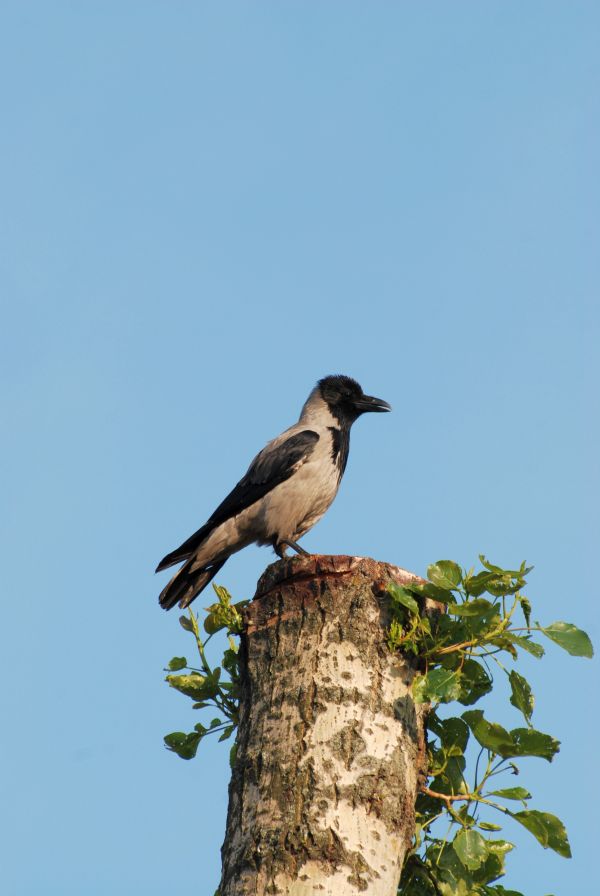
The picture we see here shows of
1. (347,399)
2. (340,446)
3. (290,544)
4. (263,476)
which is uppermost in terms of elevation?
(347,399)

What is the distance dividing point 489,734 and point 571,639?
0.49 meters

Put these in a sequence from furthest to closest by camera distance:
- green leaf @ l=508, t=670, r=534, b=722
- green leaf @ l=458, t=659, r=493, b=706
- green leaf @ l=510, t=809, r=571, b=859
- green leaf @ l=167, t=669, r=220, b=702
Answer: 1. green leaf @ l=167, t=669, r=220, b=702
2. green leaf @ l=458, t=659, r=493, b=706
3. green leaf @ l=508, t=670, r=534, b=722
4. green leaf @ l=510, t=809, r=571, b=859

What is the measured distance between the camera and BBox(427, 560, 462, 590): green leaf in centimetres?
430

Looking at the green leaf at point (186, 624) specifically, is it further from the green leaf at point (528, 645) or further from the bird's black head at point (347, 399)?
the bird's black head at point (347, 399)

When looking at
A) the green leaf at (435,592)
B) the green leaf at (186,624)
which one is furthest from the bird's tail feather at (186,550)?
the green leaf at (435,592)

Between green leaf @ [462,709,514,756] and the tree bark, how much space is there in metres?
0.22

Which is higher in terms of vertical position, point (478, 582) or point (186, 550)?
point (186, 550)

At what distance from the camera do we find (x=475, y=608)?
4250 mm

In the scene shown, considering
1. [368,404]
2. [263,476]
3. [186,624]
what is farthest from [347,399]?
[186,624]

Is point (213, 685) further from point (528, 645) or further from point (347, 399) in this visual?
point (347, 399)

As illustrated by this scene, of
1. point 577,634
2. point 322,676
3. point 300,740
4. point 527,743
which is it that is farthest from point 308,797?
point 577,634

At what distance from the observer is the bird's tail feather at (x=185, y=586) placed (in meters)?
7.88

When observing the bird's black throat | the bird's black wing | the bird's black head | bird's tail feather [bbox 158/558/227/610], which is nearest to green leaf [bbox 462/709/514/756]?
bird's tail feather [bbox 158/558/227/610]

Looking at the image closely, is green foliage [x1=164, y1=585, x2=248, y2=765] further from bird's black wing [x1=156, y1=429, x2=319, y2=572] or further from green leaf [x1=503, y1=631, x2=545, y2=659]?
bird's black wing [x1=156, y1=429, x2=319, y2=572]
